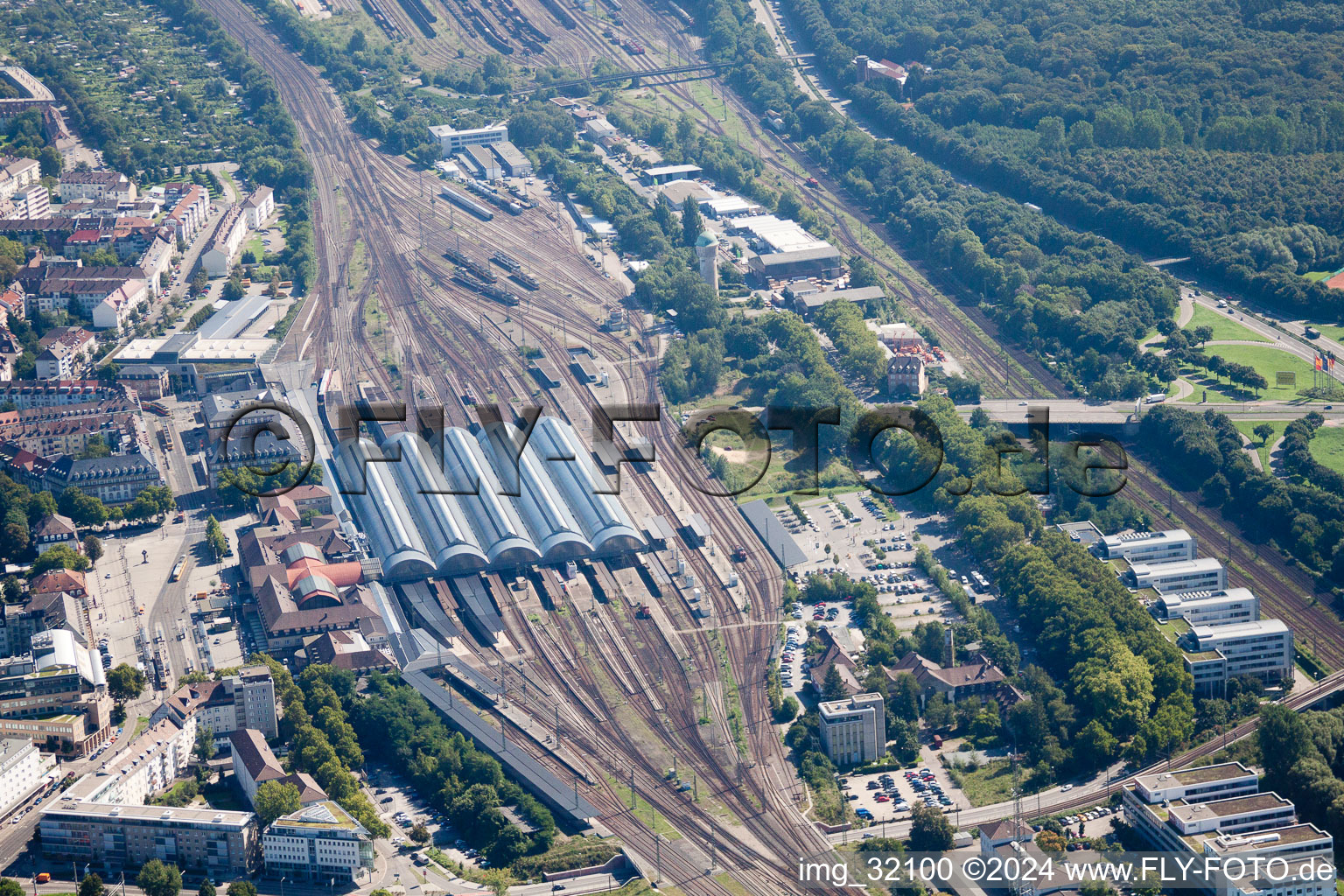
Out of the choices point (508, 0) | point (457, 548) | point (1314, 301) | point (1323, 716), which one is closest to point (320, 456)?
point (457, 548)

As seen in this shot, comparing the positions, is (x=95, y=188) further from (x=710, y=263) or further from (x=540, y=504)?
(x=540, y=504)

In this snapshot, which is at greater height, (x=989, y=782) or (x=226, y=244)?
(x=226, y=244)

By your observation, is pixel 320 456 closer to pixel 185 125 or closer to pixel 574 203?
pixel 574 203

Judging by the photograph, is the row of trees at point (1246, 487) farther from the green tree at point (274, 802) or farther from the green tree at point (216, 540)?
the green tree at point (274, 802)

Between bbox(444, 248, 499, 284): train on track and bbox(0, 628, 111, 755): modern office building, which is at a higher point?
bbox(0, 628, 111, 755): modern office building

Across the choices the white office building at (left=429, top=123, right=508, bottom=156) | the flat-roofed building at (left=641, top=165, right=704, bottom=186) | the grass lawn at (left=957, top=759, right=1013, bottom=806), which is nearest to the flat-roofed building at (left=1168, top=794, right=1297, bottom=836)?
the grass lawn at (left=957, top=759, right=1013, bottom=806)

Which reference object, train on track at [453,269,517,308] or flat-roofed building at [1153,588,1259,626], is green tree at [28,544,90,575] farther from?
flat-roofed building at [1153,588,1259,626]

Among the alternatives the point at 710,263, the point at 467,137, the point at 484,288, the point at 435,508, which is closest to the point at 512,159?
the point at 467,137

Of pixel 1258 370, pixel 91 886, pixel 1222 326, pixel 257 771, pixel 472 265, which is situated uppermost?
pixel 91 886
